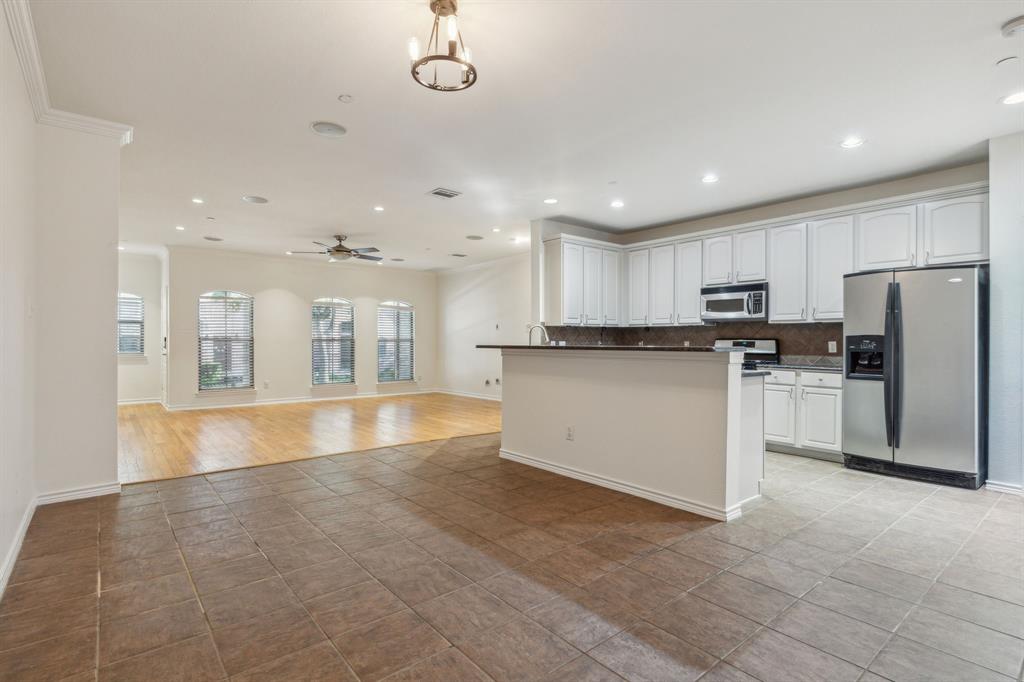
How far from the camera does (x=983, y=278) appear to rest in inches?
163

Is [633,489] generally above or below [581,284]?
below

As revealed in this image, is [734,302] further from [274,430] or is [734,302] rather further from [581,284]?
[274,430]

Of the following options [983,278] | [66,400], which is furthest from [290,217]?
[983,278]

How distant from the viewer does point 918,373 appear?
4.32 metres

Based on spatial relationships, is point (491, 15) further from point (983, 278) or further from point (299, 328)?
point (299, 328)

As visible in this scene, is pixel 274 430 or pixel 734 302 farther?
pixel 274 430

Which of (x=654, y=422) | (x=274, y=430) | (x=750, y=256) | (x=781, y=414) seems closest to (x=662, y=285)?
(x=750, y=256)

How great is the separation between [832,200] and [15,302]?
23.1ft

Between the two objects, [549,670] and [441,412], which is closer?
[549,670]

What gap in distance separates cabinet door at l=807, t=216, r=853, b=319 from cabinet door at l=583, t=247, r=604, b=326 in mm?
2599

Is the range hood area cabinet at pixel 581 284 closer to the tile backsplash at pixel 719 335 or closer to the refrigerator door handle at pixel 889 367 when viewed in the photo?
the tile backsplash at pixel 719 335

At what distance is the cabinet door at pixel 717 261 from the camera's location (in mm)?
6113

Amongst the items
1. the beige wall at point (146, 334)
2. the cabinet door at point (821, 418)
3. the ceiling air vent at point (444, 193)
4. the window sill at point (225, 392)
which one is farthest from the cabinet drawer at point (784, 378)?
the beige wall at point (146, 334)

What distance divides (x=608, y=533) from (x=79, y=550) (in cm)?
308
